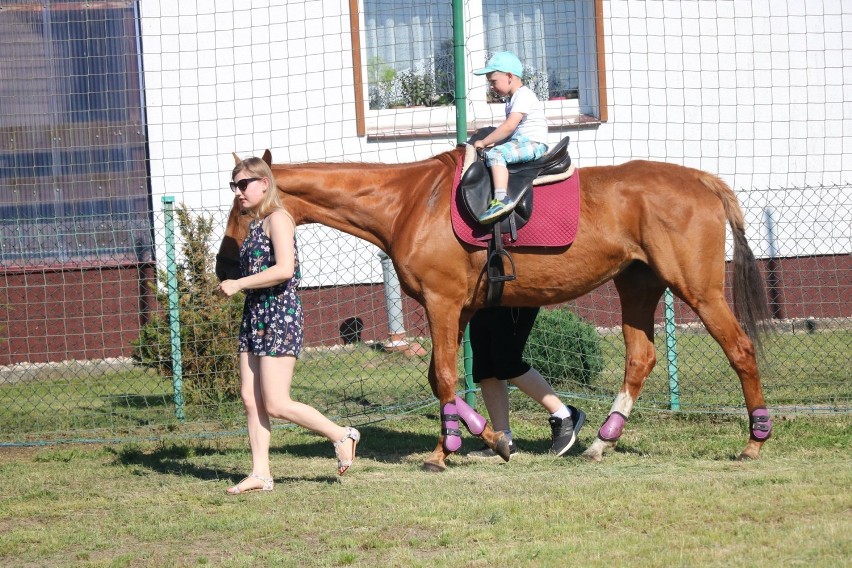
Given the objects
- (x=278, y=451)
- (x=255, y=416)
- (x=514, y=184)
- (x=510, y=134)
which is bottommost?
(x=278, y=451)

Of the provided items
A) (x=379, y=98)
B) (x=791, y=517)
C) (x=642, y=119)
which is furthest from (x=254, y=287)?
(x=642, y=119)

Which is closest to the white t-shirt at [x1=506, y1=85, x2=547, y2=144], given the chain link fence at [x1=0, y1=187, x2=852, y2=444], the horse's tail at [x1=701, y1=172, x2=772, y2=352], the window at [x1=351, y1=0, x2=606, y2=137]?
the horse's tail at [x1=701, y1=172, x2=772, y2=352]

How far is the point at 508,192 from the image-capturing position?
628 cm

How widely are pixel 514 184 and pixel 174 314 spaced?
11.3ft

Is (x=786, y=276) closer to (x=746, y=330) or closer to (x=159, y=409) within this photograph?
(x=746, y=330)

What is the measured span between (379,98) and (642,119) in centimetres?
281

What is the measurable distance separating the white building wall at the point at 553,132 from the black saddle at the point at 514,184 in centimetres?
409

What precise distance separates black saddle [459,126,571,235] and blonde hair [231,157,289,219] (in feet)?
3.78

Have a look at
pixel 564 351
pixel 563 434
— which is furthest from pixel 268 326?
pixel 564 351

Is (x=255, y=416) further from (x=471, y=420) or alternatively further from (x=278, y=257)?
(x=471, y=420)

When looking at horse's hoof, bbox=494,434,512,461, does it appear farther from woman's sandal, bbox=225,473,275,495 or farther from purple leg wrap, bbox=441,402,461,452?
woman's sandal, bbox=225,473,275,495

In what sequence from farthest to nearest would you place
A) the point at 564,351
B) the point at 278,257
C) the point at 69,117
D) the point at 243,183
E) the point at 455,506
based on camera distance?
the point at 69,117, the point at 564,351, the point at 243,183, the point at 278,257, the point at 455,506

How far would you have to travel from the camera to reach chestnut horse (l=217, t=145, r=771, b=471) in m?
6.38

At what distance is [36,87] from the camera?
36.5 feet
